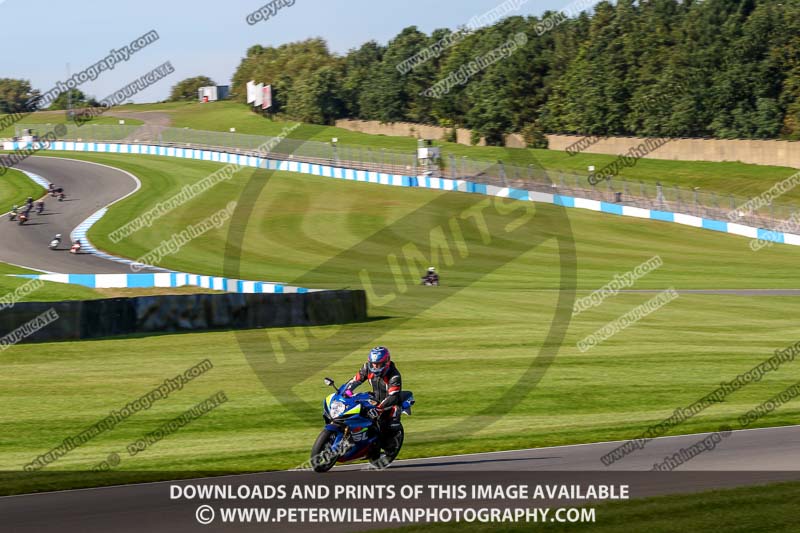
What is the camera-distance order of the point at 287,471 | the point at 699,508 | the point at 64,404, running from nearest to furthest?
the point at 699,508 < the point at 287,471 < the point at 64,404

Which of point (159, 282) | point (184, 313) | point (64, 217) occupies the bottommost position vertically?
point (64, 217)

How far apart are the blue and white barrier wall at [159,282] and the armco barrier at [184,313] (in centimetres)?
633

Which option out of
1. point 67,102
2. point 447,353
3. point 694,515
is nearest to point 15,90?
point 67,102

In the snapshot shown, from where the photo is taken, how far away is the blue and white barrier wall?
35.0 meters

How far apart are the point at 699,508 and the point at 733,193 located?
2222 inches

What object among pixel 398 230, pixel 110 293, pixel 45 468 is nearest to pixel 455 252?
pixel 398 230

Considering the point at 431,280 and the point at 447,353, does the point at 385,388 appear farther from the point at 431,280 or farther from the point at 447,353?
the point at 431,280

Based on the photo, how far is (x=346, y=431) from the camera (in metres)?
13.0

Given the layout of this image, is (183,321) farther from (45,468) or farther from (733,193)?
(733,193)

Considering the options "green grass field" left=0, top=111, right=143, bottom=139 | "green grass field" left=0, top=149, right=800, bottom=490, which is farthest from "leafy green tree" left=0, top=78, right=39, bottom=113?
"green grass field" left=0, top=149, right=800, bottom=490

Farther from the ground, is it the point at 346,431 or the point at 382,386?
the point at 382,386

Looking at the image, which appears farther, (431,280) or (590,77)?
(590,77)

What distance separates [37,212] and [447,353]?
35773 millimetres

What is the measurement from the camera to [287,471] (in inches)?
536
